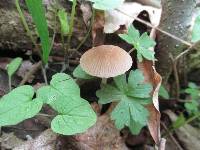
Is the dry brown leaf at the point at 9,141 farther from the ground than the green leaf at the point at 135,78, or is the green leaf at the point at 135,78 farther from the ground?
the green leaf at the point at 135,78

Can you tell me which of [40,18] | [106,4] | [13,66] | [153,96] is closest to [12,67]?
[13,66]

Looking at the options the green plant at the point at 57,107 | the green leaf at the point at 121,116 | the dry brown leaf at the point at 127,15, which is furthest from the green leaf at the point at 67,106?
the dry brown leaf at the point at 127,15

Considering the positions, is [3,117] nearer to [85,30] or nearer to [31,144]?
[31,144]

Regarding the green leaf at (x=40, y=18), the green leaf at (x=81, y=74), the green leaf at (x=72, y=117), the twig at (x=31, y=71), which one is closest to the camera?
the green leaf at (x=72, y=117)

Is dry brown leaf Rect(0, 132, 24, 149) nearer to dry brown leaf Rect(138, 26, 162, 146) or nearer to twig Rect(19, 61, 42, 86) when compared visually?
twig Rect(19, 61, 42, 86)

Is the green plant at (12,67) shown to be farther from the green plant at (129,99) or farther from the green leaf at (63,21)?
the green plant at (129,99)

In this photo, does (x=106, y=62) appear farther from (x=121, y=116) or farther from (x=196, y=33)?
(x=196, y=33)

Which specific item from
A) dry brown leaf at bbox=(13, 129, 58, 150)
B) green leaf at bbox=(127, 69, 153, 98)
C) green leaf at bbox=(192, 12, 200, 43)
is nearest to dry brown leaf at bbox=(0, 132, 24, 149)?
dry brown leaf at bbox=(13, 129, 58, 150)
